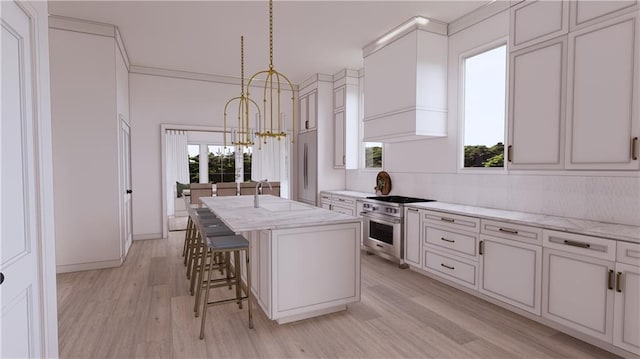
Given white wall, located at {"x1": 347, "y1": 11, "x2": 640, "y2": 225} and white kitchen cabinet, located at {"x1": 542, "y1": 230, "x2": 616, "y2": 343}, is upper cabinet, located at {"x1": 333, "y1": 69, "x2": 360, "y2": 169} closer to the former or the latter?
white wall, located at {"x1": 347, "y1": 11, "x2": 640, "y2": 225}

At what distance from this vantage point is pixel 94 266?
4.21 meters

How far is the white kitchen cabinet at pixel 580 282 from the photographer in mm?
2258

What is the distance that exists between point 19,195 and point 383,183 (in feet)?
14.8

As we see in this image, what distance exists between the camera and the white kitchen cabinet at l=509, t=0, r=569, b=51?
2.66 meters

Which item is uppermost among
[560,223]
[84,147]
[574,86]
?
[574,86]

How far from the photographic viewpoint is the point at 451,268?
3520 millimetres

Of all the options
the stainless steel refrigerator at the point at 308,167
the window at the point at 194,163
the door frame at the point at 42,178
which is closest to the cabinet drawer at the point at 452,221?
the stainless steel refrigerator at the point at 308,167

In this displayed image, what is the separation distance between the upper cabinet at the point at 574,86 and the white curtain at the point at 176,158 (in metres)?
8.77

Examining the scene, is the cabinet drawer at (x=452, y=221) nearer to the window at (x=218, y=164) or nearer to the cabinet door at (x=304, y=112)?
the cabinet door at (x=304, y=112)

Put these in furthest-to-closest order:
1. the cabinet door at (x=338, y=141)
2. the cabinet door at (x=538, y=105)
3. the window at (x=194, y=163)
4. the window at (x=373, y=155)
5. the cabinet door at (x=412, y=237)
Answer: the window at (x=194, y=163) → the cabinet door at (x=338, y=141) → the window at (x=373, y=155) → the cabinet door at (x=412, y=237) → the cabinet door at (x=538, y=105)

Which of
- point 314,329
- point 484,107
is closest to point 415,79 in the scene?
point 484,107

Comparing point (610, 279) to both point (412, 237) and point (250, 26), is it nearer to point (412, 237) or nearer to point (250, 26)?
point (412, 237)

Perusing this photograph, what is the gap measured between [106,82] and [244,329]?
353cm

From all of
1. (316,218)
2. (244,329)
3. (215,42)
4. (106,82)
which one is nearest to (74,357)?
(244,329)
